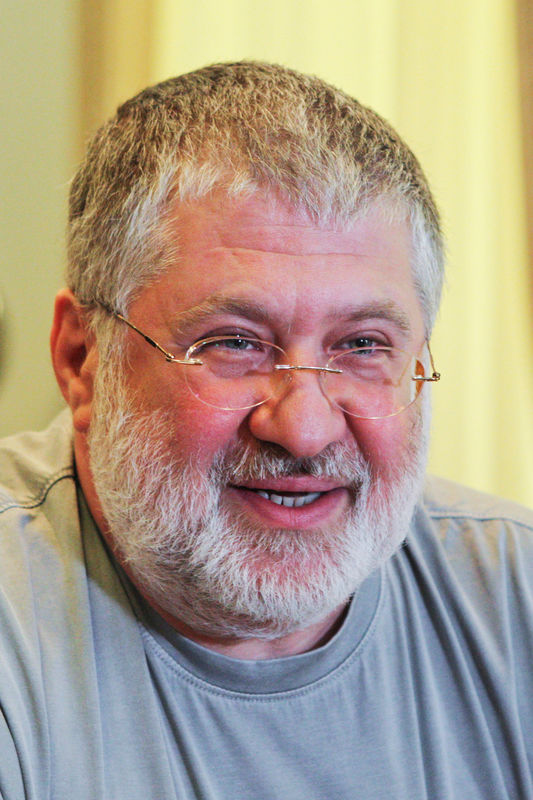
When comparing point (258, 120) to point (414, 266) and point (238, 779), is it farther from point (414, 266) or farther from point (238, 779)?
point (238, 779)

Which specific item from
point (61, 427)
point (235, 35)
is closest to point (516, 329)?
point (235, 35)

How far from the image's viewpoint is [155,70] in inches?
98.0

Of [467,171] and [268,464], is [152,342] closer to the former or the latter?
[268,464]

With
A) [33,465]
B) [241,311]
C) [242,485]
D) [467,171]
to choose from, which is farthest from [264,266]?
[467,171]

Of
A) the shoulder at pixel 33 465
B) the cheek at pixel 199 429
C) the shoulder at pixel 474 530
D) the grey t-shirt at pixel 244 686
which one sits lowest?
the grey t-shirt at pixel 244 686

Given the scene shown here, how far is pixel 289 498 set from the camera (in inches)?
52.5

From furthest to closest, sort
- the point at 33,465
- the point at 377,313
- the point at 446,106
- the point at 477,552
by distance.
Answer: the point at 446,106, the point at 477,552, the point at 33,465, the point at 377,313

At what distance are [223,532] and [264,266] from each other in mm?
400

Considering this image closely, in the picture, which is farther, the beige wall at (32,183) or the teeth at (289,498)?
the beige wall at (32,183)

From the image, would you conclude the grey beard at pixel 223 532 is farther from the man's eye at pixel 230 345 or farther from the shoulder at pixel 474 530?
the shoulder at pixel 474 530

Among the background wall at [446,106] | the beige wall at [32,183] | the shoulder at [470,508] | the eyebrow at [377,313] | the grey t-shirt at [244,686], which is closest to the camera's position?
the grey t-shirt at [244,686]

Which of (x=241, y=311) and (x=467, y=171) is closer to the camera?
(x=241, y=311)

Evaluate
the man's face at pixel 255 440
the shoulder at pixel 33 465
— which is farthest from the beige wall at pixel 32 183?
the man's face at pixel 255 440

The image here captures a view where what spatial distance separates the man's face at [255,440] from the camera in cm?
129
